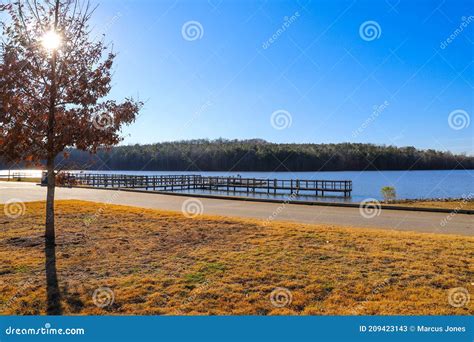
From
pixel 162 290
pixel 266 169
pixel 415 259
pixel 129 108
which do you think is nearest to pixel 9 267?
pixel 162 290

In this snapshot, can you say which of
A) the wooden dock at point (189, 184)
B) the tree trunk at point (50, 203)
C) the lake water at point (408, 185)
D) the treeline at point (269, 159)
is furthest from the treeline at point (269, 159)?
the tree trunk at point (50, 203)

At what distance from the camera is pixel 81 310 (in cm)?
530

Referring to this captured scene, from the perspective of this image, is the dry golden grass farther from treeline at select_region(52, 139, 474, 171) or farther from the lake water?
treeline at select_region(52, 139, 474, 171)

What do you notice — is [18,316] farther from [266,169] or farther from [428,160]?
[428,160]

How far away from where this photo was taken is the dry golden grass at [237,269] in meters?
5.42

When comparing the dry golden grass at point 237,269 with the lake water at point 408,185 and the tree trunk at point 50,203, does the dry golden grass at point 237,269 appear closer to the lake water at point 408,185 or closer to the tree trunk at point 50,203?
the tree trunk at point 50,203

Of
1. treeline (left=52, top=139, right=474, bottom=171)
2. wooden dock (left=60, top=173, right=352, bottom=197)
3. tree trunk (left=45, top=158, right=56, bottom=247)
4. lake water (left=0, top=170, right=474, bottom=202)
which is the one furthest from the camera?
treeline (left=52, top=139, right=474, bottom=171)

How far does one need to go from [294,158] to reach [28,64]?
105347 mm

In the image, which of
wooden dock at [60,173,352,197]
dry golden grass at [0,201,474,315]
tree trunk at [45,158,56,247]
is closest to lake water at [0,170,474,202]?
wooden dock at [60,173,352,197]

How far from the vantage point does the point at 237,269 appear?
7.02 metres

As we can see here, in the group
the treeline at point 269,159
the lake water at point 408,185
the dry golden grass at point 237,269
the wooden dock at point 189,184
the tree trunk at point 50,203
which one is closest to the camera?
the dry golden grass at point 237,269

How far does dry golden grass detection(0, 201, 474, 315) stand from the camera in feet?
17.8

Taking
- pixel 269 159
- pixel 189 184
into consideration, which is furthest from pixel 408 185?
pixel 269 159

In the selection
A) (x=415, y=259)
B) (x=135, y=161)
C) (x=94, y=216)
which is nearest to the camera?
(x=415, y=259)
